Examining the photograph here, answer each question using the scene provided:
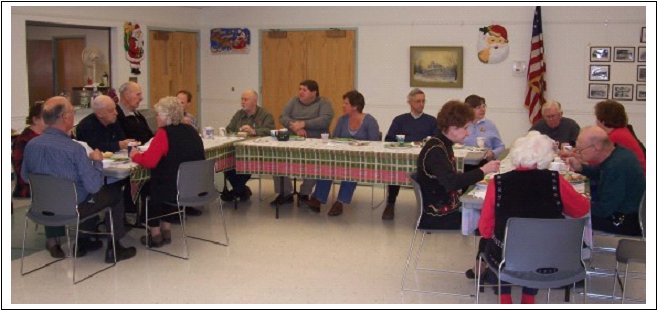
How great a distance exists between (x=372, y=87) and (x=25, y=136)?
15.2 ft

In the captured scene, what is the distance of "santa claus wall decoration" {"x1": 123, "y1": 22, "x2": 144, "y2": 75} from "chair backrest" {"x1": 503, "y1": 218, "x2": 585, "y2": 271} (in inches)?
264

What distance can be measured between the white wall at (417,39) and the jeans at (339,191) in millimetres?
3018

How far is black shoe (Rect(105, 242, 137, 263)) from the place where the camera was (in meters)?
4.84

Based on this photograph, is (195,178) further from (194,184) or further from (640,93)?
(640,93)

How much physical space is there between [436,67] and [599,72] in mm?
1949

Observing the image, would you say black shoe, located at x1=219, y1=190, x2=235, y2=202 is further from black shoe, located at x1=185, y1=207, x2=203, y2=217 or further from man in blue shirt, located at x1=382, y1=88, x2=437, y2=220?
man in blue shirt, located at x1=382, y1=88, x2=437, y2=220

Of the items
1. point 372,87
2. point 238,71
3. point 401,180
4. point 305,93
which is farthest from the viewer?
point 238,71

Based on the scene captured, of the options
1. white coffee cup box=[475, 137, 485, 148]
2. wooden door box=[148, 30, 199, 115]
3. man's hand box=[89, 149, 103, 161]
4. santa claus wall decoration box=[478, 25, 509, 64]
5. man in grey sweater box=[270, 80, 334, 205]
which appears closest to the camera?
man's hand box=[89, 149, 103, 161]

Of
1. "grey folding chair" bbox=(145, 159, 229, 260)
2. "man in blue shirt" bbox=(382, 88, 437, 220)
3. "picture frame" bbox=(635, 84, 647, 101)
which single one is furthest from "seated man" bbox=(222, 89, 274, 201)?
"picture frame" bbox=(635, 84, 647, 101)

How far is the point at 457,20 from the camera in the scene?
8.66 metres

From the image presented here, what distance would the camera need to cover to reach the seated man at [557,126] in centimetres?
607

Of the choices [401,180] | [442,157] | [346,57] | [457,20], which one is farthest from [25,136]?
[457,20]

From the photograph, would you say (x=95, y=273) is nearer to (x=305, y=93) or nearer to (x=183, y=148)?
(x=183, y=148)

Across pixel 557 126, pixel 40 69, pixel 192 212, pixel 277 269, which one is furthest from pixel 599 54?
pixel 40 69
